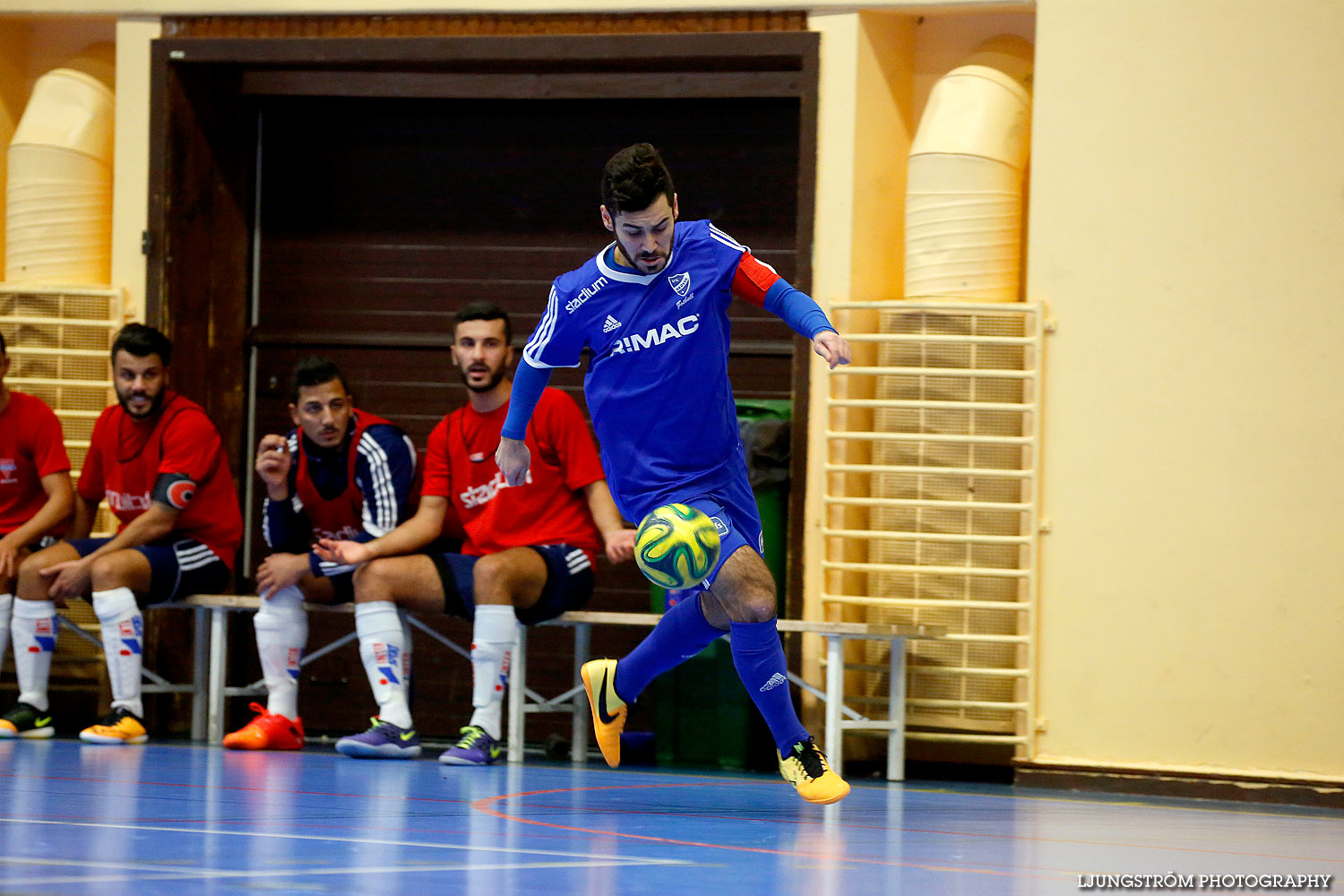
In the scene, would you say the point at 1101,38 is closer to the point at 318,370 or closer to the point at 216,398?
the point at 318,370

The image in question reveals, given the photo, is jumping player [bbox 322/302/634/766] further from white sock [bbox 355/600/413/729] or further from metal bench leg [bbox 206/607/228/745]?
metal bench leg [bbox 206/607/228/745]

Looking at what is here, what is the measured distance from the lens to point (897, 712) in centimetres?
673

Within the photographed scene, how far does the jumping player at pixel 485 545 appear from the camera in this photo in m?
6.60

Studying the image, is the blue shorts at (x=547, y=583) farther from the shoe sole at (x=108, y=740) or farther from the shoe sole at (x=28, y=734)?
the shoe sole at (x=28, y=734)

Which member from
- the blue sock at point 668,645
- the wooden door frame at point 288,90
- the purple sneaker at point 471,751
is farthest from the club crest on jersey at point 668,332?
the wooden door frame at point 288,90

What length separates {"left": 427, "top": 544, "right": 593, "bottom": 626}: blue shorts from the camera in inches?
267

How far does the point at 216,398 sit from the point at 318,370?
150 centimetres

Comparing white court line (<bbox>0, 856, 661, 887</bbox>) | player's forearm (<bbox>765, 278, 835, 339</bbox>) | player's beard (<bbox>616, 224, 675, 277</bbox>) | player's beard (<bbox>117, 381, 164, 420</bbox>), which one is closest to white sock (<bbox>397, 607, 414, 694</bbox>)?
player's beard (<bbox>117, 381, 164, 420</bbox>)

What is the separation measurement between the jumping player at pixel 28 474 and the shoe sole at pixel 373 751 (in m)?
1.89

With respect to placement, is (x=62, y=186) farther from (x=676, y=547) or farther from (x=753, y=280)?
(x=676, y=547)

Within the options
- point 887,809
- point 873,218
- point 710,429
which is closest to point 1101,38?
point 873,218

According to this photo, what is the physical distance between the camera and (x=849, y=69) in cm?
725

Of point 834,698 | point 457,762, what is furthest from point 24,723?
point 834,698

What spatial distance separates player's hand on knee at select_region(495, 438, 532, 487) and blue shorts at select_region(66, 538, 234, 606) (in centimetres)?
263
